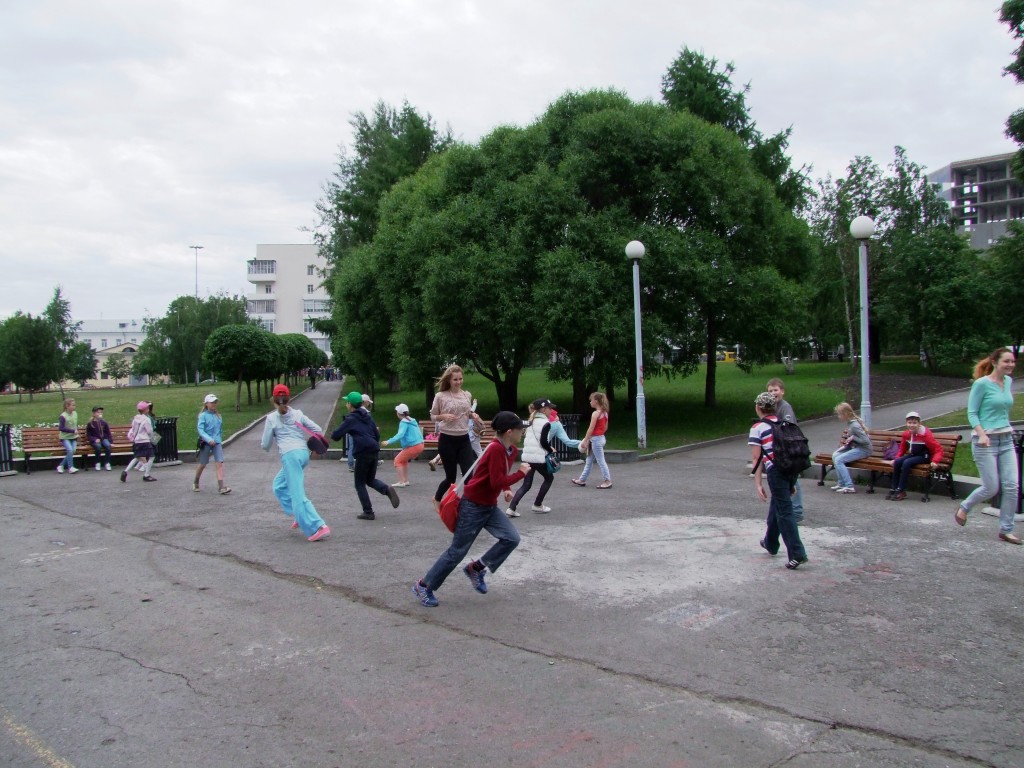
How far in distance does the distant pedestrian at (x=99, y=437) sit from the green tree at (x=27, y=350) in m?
44.5

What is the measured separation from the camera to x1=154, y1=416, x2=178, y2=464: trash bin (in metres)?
17.7

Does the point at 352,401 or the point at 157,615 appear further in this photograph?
the point at 352,401

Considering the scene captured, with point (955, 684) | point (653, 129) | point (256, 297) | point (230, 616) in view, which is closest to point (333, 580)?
point (230, 616)

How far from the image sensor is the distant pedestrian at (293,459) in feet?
A: 28.6

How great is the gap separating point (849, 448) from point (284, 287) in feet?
374

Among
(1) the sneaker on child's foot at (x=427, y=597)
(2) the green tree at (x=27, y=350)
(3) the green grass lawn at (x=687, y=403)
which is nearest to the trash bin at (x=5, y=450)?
(3) the green grass lawn at (x=687, y=403)

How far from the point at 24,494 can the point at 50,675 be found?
1025 cm

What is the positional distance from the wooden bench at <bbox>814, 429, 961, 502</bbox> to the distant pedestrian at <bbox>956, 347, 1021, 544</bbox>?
10.4 feet

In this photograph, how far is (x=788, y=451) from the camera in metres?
6.83

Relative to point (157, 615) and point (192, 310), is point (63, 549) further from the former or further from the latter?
point (192, 310)

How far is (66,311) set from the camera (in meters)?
62.8

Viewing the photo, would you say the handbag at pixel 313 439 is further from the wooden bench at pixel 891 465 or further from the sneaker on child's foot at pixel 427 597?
the wooden bench at pixel 891 465

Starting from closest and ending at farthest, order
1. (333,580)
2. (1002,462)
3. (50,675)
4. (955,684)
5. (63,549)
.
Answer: (955,684), (50,675), (333,580), (1002,462), (63,549)

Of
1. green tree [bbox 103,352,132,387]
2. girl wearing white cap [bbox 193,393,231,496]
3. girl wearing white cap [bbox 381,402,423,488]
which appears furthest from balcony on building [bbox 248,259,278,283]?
girl wearing white cap [bbox 381,402,423,488]
